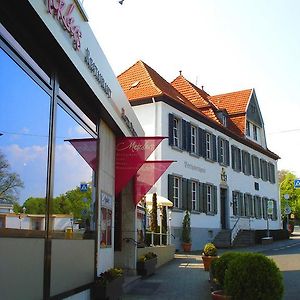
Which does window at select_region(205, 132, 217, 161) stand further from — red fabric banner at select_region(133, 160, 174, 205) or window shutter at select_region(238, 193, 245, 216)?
red fabric banner at select_region(133, 160, 174, 205)

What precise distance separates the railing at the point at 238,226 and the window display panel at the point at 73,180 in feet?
67.6

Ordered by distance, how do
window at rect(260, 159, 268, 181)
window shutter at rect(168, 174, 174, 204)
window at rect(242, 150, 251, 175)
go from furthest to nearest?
window at rect(260, 159, 268, 181)
window at rect(242, 150, 251, 175)
window shutter at rect(168, 174, 174, 204)

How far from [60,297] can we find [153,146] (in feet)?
15.3

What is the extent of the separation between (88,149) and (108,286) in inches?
97.6

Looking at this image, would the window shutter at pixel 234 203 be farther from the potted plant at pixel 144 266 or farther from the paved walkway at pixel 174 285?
the potted plant at pixel 144 266

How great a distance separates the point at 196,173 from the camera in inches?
1050

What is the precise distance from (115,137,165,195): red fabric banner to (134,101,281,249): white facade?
11945 millimetres

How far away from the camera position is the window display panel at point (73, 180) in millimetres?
6859

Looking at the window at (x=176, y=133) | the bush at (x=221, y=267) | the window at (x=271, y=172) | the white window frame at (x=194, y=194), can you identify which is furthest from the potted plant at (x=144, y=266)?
the window at (x=271, y=172)

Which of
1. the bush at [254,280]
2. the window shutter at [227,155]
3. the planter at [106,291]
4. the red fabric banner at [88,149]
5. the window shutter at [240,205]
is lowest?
the planter at [106,291]

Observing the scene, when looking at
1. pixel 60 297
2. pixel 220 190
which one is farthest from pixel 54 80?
pixel 220 190

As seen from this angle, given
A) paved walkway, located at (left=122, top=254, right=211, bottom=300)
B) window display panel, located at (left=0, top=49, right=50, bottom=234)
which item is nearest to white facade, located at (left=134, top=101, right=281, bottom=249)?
paved walkway, located at (left=122, top=254, right=211, bottom=300)

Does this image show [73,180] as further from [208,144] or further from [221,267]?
[208,144]

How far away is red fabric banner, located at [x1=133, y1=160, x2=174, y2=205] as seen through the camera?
1304cm
